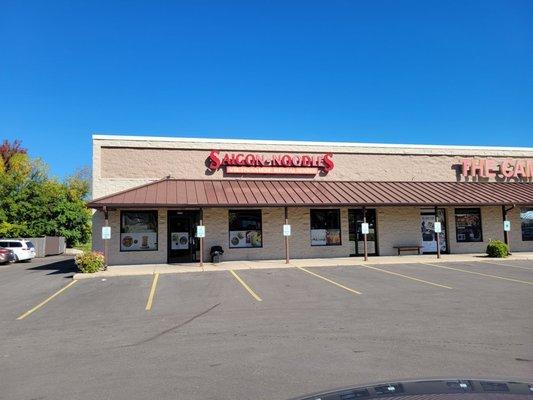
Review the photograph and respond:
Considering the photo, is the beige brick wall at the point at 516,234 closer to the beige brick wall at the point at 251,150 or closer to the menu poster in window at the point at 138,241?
the beige brick wall at the point at 251,150

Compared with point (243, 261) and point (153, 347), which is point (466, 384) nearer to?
point (153, 347)

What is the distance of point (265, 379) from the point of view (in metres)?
5.57

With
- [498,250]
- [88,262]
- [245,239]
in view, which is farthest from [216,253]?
[498,250]

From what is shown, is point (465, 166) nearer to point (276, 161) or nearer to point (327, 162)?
point (327, 162)

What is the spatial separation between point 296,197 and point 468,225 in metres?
10.9

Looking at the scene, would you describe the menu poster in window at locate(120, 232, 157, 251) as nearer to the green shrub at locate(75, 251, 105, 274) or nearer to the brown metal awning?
the brown metal awning

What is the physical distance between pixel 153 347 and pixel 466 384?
574 centimetres

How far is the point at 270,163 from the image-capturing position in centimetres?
2398

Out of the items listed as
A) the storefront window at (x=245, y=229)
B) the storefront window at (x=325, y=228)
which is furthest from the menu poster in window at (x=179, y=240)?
the storefront window at (x=325, y=228)

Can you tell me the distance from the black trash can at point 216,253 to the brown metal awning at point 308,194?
8.01 ft

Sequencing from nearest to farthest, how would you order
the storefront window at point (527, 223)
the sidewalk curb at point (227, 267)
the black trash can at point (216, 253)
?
the sidewalk curb at point (227, 267)
the black trash can at point (216, 253)
the storefront window at point (527, 223)

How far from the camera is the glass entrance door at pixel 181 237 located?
72.4 feet

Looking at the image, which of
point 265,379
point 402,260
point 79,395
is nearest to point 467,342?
point 265,379

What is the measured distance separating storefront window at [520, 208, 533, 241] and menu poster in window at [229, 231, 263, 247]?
51.6 feet
